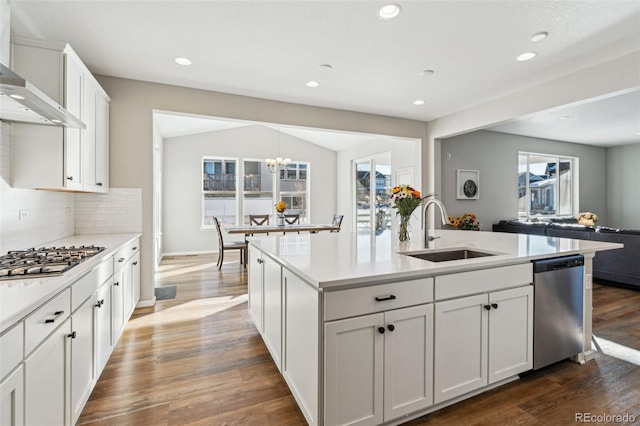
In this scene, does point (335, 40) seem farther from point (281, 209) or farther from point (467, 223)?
point (467, 223)

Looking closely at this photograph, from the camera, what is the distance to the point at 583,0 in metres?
2.11

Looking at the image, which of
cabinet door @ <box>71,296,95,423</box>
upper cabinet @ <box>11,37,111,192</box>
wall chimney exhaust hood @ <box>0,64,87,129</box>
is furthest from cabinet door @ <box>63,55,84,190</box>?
cabinet door @ <box>71,296,95,423</box>

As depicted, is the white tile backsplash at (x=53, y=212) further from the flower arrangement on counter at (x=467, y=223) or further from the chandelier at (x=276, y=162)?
the flower arrangement on counter at (x=467, y=223)

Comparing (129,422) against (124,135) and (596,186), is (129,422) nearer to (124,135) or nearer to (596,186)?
(124,135)

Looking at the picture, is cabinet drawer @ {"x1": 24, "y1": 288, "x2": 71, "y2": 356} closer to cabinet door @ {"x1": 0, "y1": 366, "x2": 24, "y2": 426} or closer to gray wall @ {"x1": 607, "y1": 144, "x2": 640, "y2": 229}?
cabinet door @ {"x1": 0, "y1": 366, "x2": 24, "y2": 426}

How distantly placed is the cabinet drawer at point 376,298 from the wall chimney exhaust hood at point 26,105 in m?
1.69

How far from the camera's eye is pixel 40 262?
160cm

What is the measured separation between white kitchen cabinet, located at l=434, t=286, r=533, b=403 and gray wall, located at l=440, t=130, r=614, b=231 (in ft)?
12.7

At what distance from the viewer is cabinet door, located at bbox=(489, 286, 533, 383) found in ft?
6.02

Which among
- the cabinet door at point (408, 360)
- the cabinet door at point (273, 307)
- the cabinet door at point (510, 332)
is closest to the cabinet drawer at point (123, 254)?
the cabinet door at point (273, 307)

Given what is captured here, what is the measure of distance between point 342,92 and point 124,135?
2.64 meters

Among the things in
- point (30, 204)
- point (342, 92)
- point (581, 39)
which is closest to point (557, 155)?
point (581, 39)

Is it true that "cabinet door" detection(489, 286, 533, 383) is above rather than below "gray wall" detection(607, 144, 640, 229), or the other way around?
below

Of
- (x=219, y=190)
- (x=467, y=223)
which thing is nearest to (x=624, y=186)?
(x=467, y=223)
